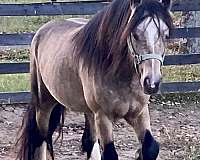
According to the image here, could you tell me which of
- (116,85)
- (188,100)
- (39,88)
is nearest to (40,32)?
(39,88)

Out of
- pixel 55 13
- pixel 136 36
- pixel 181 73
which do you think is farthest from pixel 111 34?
pixel 181 73

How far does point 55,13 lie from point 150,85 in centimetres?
389

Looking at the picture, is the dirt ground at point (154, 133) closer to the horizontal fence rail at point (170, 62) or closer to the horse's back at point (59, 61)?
the horizontal fence rail at point (170, 62)

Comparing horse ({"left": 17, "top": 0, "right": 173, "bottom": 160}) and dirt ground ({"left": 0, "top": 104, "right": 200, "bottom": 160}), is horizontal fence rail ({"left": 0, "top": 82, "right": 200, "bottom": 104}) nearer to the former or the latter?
dirt ground ({"left": 0, "top": 104, "right": 200, "bottom": 160})

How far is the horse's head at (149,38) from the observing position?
3.88 m

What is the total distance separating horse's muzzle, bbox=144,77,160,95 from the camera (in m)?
3.82

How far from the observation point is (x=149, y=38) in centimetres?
392

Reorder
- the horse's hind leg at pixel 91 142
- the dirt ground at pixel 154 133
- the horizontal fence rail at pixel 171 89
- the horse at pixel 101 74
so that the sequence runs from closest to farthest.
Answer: the horse at pixel 101 74 → the horse's hind leg at pixel 91 142 → the dirt ground at pixel 154 133 → the horizontal fence rail at pixel 171 89

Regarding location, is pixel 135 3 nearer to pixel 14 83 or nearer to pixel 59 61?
pixel 59 61

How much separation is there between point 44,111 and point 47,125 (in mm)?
145

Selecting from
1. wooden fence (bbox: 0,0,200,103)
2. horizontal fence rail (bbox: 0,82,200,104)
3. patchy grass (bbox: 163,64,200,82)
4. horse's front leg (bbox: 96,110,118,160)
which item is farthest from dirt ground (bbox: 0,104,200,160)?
horse's front leg (bbox: 96,110,118,160)

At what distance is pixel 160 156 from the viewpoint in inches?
234

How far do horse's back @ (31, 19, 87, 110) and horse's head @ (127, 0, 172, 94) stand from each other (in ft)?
3.32

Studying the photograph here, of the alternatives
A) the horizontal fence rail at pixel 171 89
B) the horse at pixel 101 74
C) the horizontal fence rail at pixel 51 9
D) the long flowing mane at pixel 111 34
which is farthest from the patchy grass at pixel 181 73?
the long flowing mane at pixel 111 34
